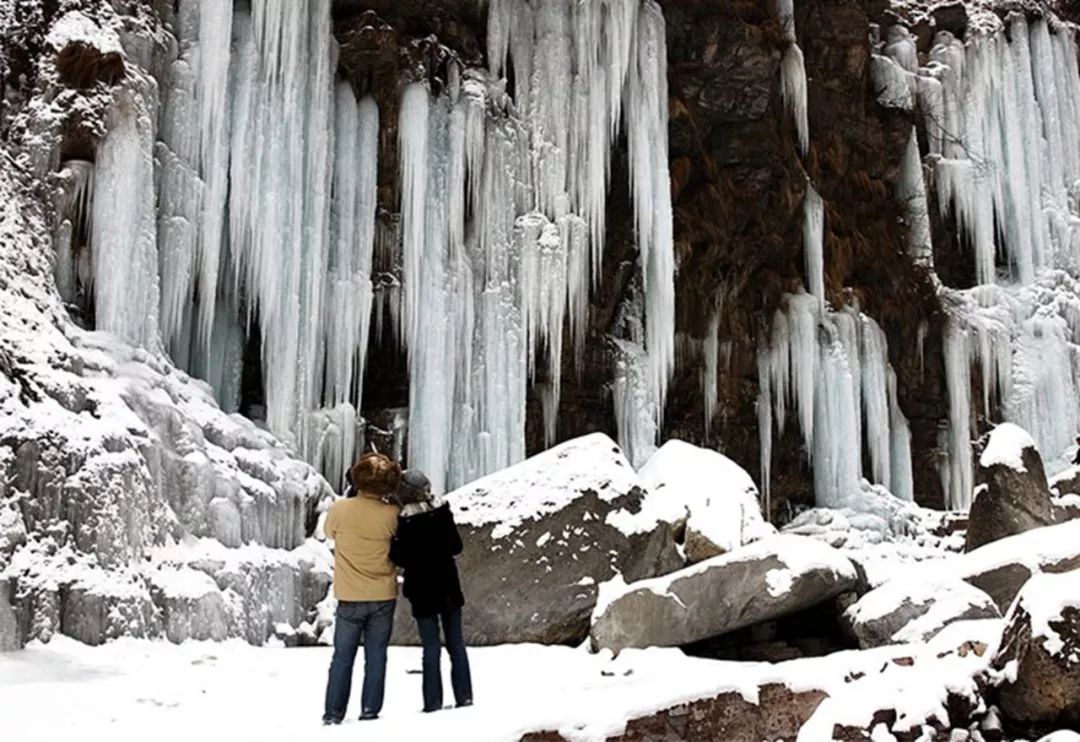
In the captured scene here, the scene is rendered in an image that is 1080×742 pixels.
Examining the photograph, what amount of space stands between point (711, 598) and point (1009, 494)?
419cm

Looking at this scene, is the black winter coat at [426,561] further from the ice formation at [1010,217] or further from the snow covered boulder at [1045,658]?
the ice formation at [1010,217]

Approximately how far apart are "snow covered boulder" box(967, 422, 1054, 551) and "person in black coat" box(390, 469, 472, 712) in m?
7.21

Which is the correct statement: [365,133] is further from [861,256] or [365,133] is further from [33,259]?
[861,256]

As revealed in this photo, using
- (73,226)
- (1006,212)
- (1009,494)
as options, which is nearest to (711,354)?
(1006,212)

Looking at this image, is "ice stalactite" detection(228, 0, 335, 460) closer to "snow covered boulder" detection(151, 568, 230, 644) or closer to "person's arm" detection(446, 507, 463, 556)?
"snow covered boulder" detection(151, 568, 230, 644)

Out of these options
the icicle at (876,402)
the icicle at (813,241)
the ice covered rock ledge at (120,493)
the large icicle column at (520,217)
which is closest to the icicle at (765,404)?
the icicle at (813,241)

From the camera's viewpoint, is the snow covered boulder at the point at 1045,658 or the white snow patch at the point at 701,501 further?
the white snow patch at the point at 701,501

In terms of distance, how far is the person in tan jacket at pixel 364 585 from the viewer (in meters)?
6.07

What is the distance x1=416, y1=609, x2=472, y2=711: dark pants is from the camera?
617 cm

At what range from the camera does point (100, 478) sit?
9469 mm

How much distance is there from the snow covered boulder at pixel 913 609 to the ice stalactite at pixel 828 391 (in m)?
10.1

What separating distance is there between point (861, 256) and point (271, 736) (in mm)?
17332

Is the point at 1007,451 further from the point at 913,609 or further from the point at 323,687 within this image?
the point at 323,687

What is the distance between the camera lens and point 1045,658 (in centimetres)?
469
